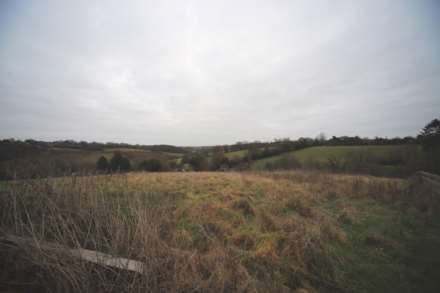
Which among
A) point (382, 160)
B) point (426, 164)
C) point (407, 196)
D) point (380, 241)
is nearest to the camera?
point (380, 241)

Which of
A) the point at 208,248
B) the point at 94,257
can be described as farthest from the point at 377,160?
the point at 94,257

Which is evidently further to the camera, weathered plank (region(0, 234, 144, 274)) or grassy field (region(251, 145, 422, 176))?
grassy field (region(251, 145, 422, 176))

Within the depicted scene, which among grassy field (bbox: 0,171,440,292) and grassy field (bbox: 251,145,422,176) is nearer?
grassy field (bbox: 0,171,440,292)

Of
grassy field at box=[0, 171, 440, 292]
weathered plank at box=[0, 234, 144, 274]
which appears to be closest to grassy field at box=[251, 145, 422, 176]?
grassy field at box=[0, 171, 440, 292]

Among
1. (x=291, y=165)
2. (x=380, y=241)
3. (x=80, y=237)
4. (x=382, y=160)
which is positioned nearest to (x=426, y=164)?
(x=382, y=160)

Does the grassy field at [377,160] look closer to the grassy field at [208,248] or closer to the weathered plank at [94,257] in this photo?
the grassy field at [208,248]

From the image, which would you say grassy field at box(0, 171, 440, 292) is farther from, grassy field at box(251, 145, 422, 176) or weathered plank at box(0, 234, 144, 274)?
grassy field at box(251, 145, 422, 176)

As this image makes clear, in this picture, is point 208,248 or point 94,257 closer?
point 94,257

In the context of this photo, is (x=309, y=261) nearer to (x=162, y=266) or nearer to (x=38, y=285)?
(x=162, y=266)

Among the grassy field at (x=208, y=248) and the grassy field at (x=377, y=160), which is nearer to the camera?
the grassy field at (x=208, y=248)

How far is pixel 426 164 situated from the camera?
16891mm

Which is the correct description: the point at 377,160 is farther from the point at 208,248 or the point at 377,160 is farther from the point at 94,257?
the point at 94,257

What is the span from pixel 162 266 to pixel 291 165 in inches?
1157

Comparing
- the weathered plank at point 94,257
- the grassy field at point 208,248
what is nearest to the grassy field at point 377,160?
the grassy field at point 208,248
